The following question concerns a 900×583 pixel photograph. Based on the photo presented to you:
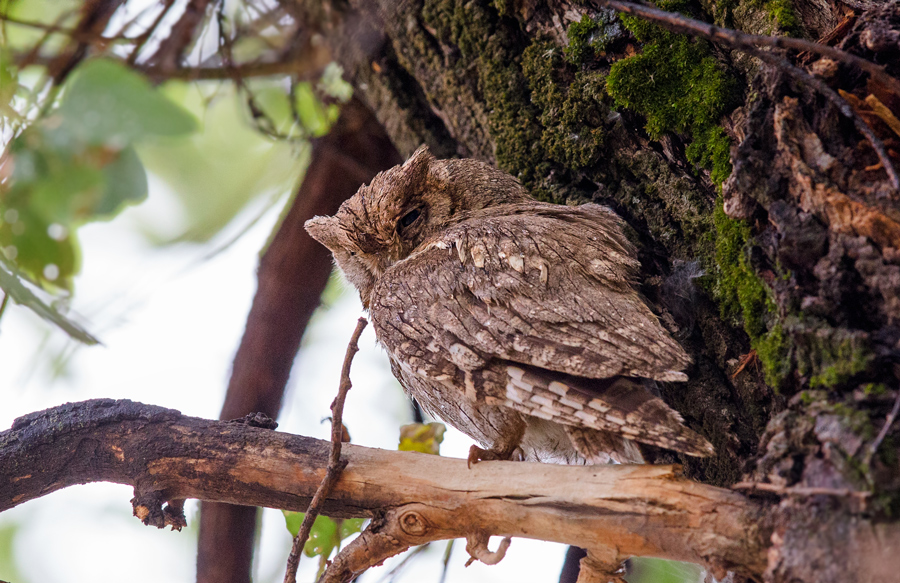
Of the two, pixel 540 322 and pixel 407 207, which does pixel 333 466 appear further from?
pixel 407 207

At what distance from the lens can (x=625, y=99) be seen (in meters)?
1.82

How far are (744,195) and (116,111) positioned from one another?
1228 millimetres

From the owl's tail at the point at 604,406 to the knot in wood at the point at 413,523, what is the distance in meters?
0.33

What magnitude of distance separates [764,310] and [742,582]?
574 mm

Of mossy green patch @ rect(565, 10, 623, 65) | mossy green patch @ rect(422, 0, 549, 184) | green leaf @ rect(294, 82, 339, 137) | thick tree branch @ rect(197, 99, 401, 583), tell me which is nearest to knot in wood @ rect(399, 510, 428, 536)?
thick tree branch @ rect(197, 99, 401, 583)

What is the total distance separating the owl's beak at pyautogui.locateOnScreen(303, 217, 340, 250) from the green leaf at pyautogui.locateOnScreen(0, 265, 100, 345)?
0.80 meters

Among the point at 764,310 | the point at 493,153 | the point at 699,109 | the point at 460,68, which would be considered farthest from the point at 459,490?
the point at 460,68

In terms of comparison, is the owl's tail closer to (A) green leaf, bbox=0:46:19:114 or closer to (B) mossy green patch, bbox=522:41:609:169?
(B) mossy green patch, bbox=522:41:609:169

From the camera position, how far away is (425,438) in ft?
7.47

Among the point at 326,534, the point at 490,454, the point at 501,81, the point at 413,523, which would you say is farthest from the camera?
the point at 501,81

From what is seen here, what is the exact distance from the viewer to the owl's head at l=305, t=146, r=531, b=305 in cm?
208

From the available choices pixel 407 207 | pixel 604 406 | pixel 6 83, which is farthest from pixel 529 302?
pixel 6 83

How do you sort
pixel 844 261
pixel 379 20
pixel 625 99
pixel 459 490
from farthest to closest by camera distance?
pixel 379 20 → pixel 625 99 → pixel 459 490 → pixel 844 261

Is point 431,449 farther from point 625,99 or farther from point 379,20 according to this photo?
point 379,20
